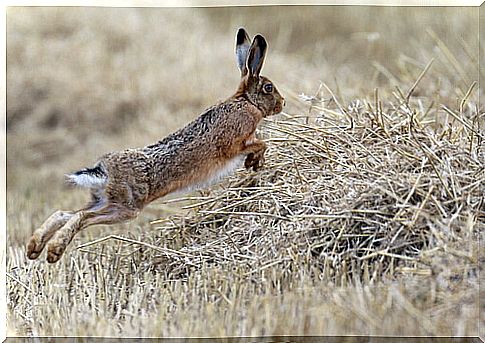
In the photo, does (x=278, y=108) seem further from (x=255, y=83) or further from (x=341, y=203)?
(x=341, y=203)

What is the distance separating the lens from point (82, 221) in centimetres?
270

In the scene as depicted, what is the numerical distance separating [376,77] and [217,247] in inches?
57.3

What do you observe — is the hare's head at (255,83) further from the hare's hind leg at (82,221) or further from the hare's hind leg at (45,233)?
the hare's hind leg at (45,233)

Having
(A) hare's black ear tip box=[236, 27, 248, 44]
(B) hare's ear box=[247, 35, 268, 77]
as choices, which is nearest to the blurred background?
(A) hare's black ear tip box=[236, 27, 248, 44]

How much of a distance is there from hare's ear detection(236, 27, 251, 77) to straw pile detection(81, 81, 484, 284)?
11.2 inches

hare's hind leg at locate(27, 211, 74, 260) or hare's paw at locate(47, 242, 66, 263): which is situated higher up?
hare's hind leg at locate(27, 211, 74, 260)

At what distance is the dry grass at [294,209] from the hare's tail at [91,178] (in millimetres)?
246

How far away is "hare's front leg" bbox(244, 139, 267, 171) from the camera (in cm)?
294

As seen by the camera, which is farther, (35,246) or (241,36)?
(241,36)

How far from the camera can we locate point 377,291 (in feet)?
7.91

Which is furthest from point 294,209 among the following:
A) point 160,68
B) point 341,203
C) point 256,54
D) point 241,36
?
point 160,68

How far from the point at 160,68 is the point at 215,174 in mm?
1724

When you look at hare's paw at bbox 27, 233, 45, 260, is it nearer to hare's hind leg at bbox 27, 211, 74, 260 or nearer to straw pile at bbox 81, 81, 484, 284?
hare's hind leg at bbox 27, 211, 74, 260

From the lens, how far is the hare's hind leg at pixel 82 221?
2.68m
